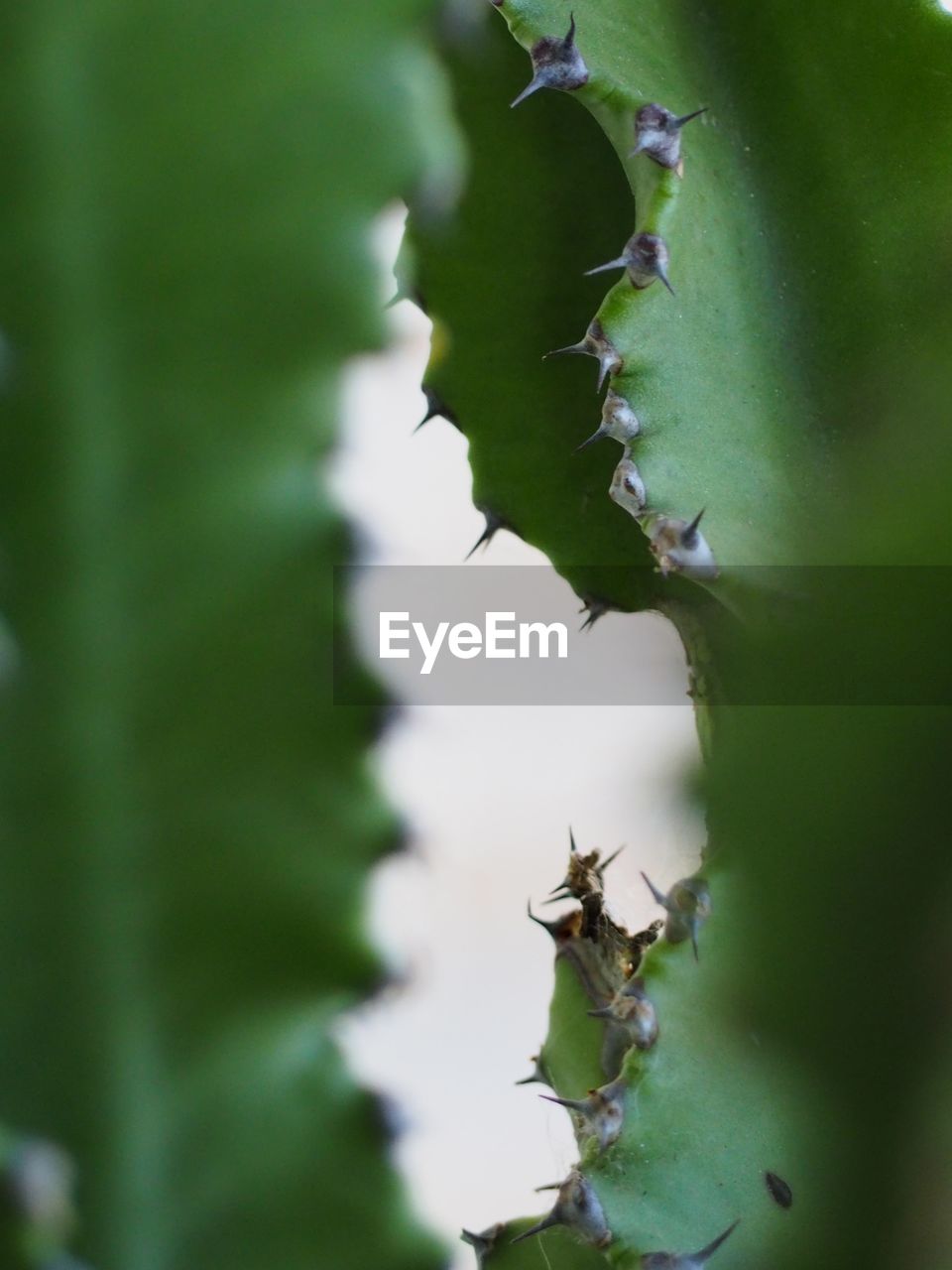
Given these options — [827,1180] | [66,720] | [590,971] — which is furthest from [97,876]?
[827,1180]

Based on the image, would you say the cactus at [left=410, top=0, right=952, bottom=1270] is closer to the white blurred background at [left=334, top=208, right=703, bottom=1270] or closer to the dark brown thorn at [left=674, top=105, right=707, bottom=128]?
the dark brown thorn at [left=674, top=105, right=707, bottom=128]

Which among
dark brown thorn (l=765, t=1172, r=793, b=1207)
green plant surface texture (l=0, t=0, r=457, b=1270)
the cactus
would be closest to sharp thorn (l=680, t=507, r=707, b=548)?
the cactus

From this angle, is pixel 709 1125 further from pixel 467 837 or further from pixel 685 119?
pixel 467 837

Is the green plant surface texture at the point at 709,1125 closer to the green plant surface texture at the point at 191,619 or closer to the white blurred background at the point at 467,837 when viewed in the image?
the white blurred background at the point at 467,837

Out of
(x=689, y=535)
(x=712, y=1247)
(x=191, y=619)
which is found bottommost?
(x=712, y=1247)

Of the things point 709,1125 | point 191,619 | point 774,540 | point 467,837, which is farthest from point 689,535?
point 467,837

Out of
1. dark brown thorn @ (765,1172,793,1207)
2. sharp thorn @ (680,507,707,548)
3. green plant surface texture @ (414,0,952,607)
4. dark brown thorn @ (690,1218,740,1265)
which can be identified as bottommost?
dark brown thorn @ (690,1218,740,1265)
